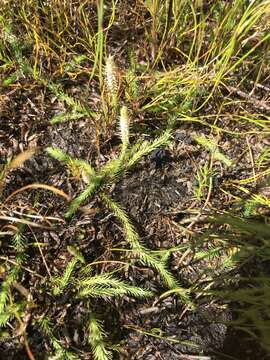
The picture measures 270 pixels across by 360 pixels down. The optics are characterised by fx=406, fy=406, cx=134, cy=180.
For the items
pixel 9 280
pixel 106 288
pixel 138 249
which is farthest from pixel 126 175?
pixel 9 280

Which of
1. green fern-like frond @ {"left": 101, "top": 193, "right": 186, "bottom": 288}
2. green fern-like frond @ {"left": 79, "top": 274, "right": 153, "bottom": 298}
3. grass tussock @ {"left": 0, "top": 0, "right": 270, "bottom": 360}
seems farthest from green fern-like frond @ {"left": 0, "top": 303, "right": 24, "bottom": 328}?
green fern-like frond @ {"left": 101, "top": 193, "right": 186, "bottom": 288}

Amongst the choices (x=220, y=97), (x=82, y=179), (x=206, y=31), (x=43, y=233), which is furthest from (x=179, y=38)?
(x=43, y=233)

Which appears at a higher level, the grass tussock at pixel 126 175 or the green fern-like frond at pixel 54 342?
the grass tussock at pixel 126 175

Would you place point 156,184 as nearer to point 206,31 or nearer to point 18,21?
point 206,31

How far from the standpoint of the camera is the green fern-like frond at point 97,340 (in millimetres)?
1359

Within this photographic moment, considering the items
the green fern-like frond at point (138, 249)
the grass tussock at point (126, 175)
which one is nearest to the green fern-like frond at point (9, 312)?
the grass tussock at point (126, 175)

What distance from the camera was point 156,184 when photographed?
5.56ft

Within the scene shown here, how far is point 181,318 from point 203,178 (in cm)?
57

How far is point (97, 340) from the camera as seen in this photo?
1381mm

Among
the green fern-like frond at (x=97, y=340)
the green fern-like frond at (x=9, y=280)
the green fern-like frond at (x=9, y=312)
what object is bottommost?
the green fern-like frond at (x=97, y=340)

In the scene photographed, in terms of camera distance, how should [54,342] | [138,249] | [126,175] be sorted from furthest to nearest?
[126,175] < [138,249] < [54,342]

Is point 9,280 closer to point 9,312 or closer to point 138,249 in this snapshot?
point 9,312

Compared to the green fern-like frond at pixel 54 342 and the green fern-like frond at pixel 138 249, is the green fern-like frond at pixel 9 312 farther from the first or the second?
the green fern-like frond at pixel 138 249

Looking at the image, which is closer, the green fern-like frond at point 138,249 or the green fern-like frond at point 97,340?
the green fern-like frond at point 97,340
